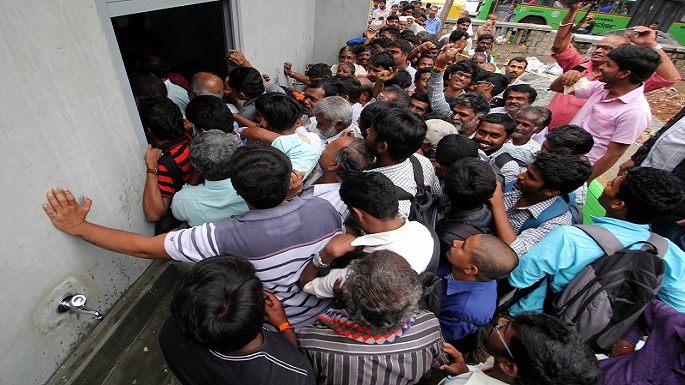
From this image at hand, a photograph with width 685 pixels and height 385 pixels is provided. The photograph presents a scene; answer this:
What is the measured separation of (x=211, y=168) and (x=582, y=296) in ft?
7.14

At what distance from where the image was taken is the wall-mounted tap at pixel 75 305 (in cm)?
166

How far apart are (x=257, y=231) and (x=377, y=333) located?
67 centimetres

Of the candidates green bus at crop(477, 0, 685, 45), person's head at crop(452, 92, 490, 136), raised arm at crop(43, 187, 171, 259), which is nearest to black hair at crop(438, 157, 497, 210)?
person's head at crop(452, 92, 490, 136)

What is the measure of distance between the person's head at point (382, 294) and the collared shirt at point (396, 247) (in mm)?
253

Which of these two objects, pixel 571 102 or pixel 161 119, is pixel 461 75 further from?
pixel 161 119

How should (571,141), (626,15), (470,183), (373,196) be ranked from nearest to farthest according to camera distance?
(373,196) → (470,183) → (571,141) → (626,15)

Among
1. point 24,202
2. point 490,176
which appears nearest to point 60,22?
point 24,202

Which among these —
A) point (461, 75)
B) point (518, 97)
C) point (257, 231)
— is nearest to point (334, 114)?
point (257, 231)

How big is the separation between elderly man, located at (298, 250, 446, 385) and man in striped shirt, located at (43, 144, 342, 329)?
0.33 meters

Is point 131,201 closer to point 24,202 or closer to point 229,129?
point 24,202

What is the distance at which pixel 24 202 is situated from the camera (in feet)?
4.62

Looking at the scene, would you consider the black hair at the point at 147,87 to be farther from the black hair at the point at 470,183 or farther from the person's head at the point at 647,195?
the person's head at the point at 647,195

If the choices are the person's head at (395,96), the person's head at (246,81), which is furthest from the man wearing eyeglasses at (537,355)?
the person's head at (246,81)

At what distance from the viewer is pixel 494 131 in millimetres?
2811
